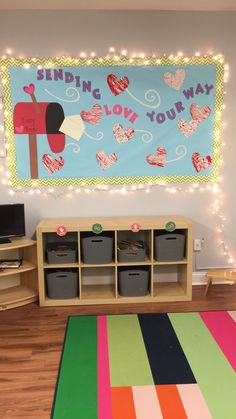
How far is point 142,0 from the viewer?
9.67 feet

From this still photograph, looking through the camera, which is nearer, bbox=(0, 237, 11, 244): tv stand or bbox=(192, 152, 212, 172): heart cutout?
bbox=(0, 237, 11, 244): tv stand

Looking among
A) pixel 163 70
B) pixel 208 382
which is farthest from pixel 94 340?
pixel 163 70

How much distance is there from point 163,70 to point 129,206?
1.23 meters

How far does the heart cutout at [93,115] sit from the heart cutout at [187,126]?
28.4 inches

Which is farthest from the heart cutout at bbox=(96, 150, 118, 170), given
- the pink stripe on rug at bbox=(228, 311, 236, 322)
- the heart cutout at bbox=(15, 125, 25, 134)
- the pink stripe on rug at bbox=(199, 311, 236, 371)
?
the pink stripe on rug at bbox=(228, 311, 236, 322)

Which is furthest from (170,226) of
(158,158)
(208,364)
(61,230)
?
(208,364)

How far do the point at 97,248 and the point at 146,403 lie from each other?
141 cm

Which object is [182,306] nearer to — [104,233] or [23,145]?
[104,233]

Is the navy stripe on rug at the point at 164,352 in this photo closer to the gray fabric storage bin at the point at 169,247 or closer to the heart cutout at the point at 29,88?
the gray fabric storage bin at the point at 169,247

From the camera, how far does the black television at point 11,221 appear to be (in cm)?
313

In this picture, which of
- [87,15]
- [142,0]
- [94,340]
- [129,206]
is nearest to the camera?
[94,340]

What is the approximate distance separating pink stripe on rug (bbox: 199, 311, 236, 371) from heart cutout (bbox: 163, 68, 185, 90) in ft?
6.37

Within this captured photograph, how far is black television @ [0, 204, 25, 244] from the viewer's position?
3.13 m

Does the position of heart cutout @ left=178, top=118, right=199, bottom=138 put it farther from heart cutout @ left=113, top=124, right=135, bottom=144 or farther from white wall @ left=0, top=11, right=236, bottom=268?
heart cutout @ left=113, top=124, right=135, bottom=144
